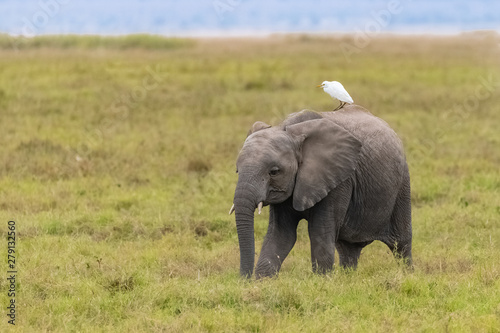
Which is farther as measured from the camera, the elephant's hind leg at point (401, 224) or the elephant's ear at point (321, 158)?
the elephant's hind leg at point (401, 224)

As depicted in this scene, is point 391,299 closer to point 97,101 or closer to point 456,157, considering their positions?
point 456,157

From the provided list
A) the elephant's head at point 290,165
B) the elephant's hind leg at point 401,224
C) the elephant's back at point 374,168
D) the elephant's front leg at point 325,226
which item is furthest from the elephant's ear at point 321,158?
the elephant's hind leg at point 401,224

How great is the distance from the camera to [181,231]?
9539 millimetres

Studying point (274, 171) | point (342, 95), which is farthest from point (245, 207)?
point (342, 95)

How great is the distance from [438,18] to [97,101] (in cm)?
16290

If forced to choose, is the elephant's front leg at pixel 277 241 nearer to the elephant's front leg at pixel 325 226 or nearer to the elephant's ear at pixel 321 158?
the elephant's front leg at pixel 325 226

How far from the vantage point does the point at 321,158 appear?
6930 millimetres

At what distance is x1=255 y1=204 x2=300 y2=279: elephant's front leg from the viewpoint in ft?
23.3

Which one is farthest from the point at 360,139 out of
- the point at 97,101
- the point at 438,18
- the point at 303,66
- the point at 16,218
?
the point at 438,18

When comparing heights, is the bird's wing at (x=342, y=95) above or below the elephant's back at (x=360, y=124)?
above

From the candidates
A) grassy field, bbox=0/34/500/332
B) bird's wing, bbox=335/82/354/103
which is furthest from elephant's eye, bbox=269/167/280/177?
bird's wing, bbox=335/82/354/103

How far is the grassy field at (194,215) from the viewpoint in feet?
20.9

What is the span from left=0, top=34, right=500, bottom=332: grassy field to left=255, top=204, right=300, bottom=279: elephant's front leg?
0.26 metres

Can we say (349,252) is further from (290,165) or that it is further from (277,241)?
(290,165)
